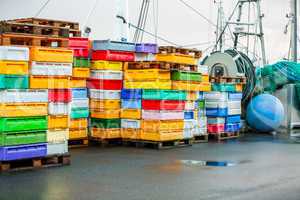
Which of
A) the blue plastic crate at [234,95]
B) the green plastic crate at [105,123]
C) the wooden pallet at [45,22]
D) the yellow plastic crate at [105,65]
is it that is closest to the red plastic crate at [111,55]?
the yellow plastic crate at [105,65]

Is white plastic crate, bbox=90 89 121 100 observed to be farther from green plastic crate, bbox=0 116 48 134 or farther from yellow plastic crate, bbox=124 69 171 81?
green plastic crate, bbox=0 116 48 134

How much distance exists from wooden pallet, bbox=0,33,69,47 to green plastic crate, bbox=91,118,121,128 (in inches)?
148

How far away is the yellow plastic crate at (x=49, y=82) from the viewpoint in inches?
393

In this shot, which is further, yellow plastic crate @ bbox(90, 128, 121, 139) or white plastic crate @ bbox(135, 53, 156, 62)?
white plastic crate @ bbox(135, 53, 156, 62)

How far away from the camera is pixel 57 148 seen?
10344 mm

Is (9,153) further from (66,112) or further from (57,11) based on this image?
(57,11)

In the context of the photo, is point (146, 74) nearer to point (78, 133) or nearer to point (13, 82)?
point (78, 133)

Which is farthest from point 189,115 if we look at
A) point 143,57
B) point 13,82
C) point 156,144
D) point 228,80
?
point 13,82

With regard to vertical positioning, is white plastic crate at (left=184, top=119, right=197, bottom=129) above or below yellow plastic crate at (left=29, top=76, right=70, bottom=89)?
below

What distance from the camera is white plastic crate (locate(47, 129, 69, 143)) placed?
10195 millimetres

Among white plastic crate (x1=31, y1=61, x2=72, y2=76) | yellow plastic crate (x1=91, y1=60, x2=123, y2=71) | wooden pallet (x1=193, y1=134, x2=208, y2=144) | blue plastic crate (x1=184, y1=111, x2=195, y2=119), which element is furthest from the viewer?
wooden pallet (x1=193, y1=134, x2=208, y2=144)

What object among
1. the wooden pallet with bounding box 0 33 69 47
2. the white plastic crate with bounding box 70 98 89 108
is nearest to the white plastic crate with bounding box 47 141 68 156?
the wooden pallet with bounding box 0 33 69 47

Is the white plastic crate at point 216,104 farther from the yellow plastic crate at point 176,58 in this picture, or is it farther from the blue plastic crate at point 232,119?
the yellow plastic crate at point 176,58

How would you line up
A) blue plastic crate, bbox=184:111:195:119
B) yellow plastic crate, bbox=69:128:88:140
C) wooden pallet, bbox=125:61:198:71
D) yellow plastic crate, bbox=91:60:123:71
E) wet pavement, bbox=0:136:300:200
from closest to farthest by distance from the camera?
wet pavement, bbox=0:136:300:200, yellow plastic crate, bbox=69:128:88:140, wooden pallet, bbox=125:61:198:71, yellow plastic crate, bbox=91:60:123:71, blue plastic crate, bbox=184:111:195:119
